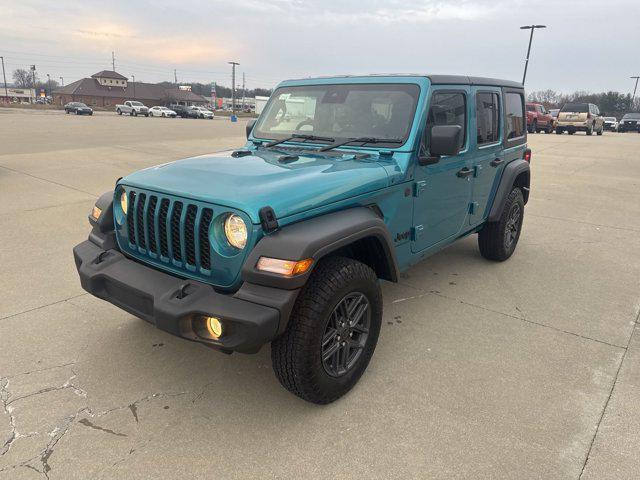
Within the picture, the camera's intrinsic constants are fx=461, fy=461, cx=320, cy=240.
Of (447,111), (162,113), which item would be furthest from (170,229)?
(162,113)

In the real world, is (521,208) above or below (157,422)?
above

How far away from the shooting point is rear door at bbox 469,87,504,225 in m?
4.08

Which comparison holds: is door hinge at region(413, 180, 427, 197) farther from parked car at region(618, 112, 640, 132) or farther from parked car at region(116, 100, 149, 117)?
parked car at region(116, 100, 149, 117)

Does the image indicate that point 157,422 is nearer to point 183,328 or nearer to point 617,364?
point 183,328

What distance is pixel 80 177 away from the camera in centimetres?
911

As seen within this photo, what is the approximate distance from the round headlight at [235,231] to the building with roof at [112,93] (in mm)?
87638

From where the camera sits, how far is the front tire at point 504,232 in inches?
188

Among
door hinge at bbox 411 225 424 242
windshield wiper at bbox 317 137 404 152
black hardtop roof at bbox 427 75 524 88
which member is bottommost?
door hinge at bbox 411 225 424 242

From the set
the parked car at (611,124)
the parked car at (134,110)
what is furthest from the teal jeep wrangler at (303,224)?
the parked car at (134,110)

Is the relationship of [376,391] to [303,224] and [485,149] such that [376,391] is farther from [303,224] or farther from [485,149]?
[485,149]

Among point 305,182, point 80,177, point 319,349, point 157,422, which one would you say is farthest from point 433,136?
point 80,177

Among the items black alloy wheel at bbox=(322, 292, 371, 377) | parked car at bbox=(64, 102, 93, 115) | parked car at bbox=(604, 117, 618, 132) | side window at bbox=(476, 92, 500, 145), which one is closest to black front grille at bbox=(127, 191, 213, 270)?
black alloy wheel at bbox=(322, 292, 371, 377)

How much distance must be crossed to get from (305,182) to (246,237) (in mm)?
502

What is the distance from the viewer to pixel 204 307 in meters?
2.21
